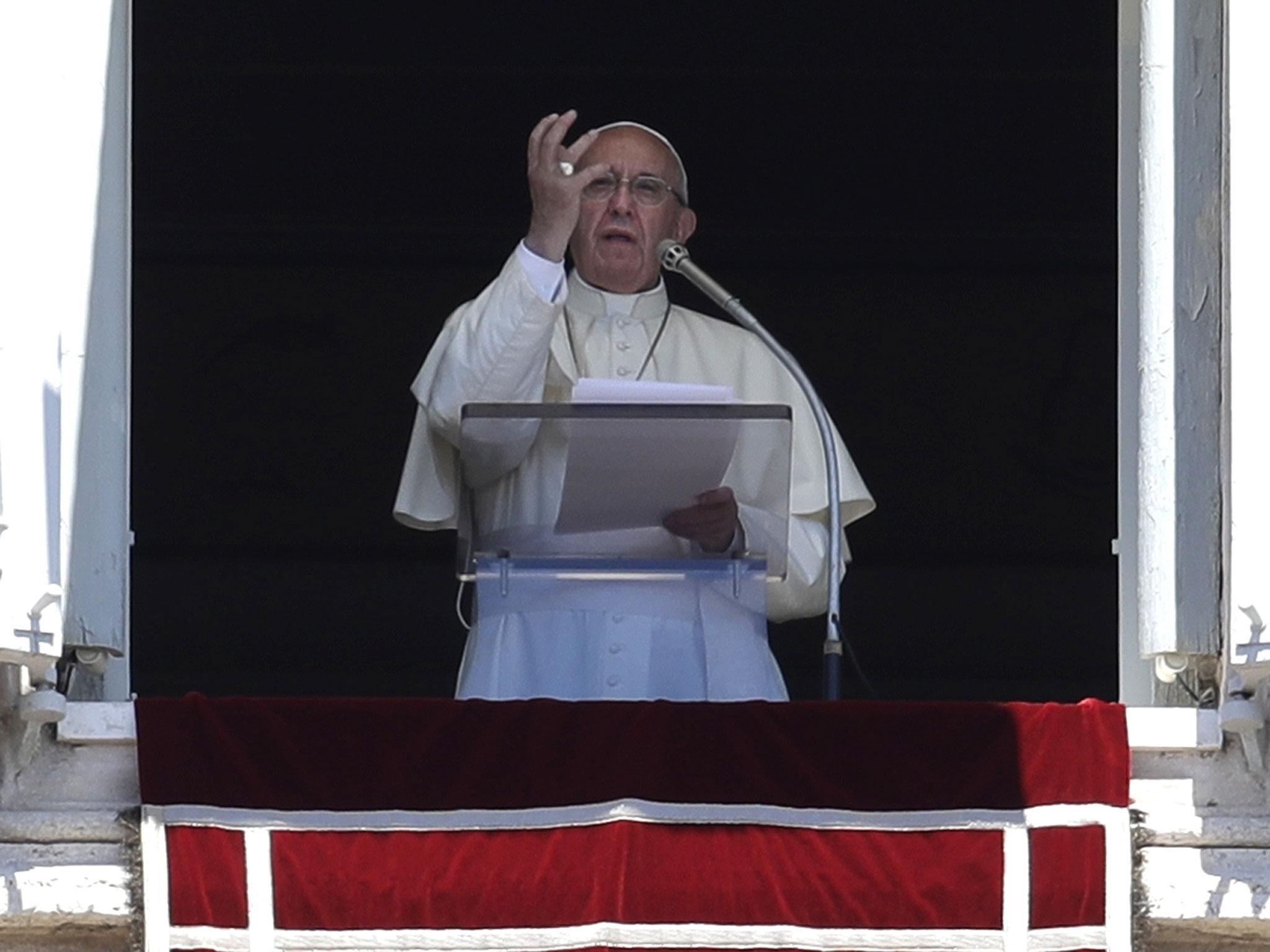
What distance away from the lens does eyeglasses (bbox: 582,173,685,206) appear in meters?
6.58

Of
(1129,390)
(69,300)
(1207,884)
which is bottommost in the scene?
(1207,884)

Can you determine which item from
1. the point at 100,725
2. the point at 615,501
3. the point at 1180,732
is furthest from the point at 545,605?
the point at 1180,732

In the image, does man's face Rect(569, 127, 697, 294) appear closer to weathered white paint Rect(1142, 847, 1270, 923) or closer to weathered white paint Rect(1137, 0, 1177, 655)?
weathered white paint Rect(1137, 0, 1177, 655)

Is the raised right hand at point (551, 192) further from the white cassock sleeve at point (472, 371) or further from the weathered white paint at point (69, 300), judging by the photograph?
the weathered white paint at point (69, 300)

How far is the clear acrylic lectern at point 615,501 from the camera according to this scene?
18.9 ft

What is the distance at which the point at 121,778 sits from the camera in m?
5.82

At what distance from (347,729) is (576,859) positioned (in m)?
0.37

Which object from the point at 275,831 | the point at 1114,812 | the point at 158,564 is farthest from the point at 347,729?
the point at 158,564

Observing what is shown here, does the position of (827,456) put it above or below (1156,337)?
below

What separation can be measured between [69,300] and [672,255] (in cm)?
97

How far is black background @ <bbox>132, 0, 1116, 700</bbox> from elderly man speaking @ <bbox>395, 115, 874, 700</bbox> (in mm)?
2843

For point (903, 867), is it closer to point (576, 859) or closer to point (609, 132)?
point (576, 859)

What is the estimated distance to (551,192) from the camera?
20.0ft

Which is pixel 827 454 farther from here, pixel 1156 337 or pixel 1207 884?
pixel 1207 884
